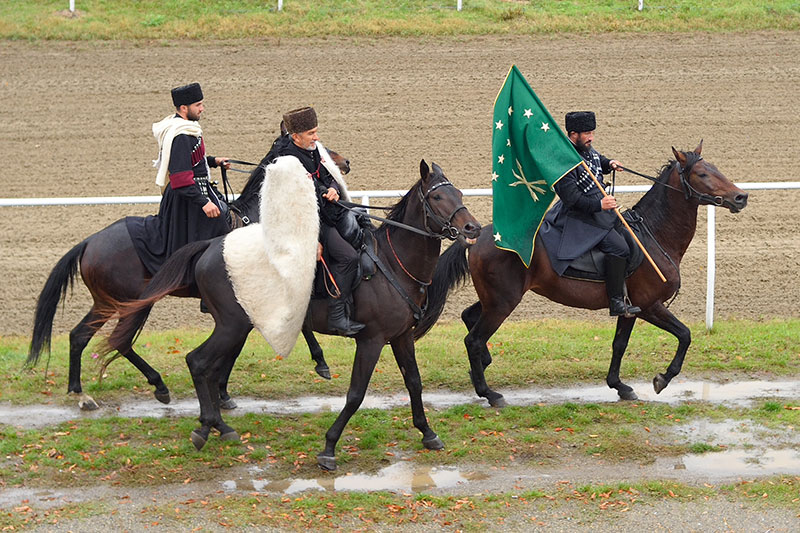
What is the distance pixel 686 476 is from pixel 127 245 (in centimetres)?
496

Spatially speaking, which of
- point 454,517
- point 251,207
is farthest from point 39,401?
point 454,517

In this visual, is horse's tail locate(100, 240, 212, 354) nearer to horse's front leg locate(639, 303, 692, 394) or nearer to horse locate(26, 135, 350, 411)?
horse locate(26, 135, 350, 411)

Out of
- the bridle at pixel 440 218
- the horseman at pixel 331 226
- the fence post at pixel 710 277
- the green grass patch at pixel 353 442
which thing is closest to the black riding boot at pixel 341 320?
the horseman at pixel 331 226

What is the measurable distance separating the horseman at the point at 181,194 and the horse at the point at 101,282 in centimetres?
15

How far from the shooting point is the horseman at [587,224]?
843 cm

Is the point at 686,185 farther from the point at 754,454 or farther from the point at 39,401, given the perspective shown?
the point at 39,401

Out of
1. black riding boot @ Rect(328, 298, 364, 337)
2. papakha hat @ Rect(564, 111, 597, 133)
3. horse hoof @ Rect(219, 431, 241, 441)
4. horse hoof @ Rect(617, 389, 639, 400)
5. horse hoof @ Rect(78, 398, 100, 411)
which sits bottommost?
horse hoof @ Rect(78, 398, 100, 411)

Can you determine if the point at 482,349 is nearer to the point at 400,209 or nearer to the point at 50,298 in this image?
the point at 400,209

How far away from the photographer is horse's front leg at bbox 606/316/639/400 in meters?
8.80

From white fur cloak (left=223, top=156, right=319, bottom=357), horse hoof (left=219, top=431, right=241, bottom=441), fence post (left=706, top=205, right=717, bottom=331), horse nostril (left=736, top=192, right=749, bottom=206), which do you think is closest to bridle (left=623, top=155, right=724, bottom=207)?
horse nostril (left=736, top=192, right=749, bottom=206)

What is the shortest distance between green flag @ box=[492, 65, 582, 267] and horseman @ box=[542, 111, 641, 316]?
19cm

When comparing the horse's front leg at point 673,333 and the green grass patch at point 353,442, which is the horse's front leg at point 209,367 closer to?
the green grass patch at point 353,442

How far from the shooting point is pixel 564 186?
841 centimetres

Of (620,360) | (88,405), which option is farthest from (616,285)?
(88,405)
